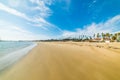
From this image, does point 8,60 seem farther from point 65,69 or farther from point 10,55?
point 65,69

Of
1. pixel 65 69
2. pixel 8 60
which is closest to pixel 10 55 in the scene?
pixel 8 60

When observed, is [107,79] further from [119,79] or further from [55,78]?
[55,78]

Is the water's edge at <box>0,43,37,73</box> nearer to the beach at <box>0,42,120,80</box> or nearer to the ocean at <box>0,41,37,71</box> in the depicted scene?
the ocean at <box>0,41,37,71</box>

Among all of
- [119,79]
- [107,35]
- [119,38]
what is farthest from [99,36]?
[119,79]

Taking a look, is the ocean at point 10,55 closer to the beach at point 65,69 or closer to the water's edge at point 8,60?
the water's edge at point 8,60

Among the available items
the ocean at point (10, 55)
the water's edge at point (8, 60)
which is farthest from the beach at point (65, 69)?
the ocean at point (10, 55)

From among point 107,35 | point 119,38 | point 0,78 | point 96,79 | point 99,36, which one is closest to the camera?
point 96,79

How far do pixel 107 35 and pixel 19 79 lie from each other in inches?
3987

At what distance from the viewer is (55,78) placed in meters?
3.71

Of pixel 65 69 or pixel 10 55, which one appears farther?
pixel 10 55

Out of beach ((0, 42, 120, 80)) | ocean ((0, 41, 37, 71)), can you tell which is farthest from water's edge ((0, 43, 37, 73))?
beach ((0, 42, 120, 80))

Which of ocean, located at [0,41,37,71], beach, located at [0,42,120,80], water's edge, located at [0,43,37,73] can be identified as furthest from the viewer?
ocean, located at [0,41,37,71]

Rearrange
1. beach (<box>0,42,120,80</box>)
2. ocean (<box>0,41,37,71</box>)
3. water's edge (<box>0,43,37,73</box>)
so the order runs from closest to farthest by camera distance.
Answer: beach (<box>0,42,120,80</box>) < water's edge (<box>0,43,37,73</box>) < ocean (<box>0,41,37,71</box>)

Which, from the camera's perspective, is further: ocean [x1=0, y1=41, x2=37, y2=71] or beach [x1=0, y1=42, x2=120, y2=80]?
ocean [x1=0, y1=41, x2=37, y2=71]
